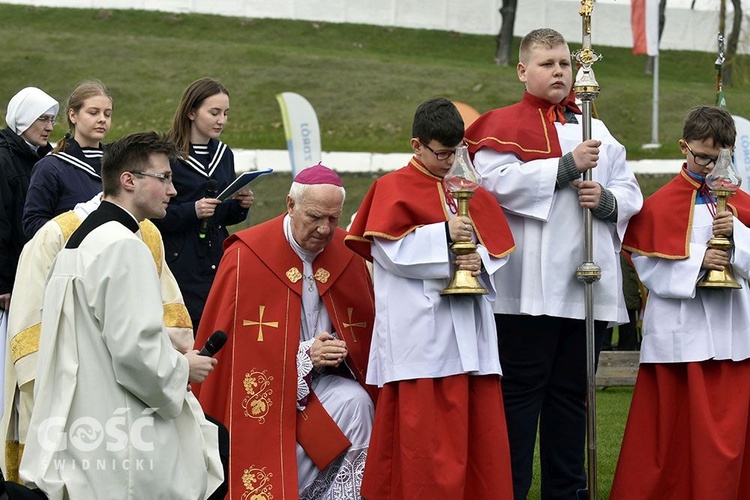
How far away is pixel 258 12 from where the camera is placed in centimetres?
3878

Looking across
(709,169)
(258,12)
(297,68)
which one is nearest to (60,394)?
(709,169)

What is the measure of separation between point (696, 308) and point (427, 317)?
146 centimetres

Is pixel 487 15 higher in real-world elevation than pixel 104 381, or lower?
higher

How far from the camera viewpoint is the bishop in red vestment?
5934mm

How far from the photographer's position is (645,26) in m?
A: 24.0

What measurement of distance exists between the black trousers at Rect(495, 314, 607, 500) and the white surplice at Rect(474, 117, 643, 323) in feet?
0.40

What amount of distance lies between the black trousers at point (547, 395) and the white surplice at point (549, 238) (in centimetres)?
12

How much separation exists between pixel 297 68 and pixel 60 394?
81.8 ft

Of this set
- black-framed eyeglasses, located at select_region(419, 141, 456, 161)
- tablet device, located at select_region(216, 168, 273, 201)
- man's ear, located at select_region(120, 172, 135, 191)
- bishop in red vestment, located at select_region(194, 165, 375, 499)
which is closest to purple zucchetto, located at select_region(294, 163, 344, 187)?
bishop in red vestment, located at select_region(194, 165, 375, 499)

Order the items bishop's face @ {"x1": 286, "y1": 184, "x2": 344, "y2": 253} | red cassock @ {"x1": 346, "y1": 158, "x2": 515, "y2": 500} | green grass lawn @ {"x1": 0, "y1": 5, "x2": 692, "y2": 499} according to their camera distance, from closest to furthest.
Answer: red cassock @ {"x1": 346, "y1": 158, "x2": 515, "y2": 500}
bishop's face @ {"x1": 286, "y1": 184, "x2": 344, "y2": 253}
green grass lawn @ {"x1": 0, "y1": 5, "x2": 692, "y2": 499}

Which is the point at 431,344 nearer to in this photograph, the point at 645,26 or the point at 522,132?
the point at 522,132

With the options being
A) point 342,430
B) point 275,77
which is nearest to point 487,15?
point 275,77

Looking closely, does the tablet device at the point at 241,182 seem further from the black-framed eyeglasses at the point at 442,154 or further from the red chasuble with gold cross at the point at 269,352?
the black-framed eyeglasses at the point at 442,154

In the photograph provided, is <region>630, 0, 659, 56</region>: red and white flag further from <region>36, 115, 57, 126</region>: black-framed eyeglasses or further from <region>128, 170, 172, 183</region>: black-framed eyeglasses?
<region>128, 170, 172, 183</region>: black-framed eyeglasses
